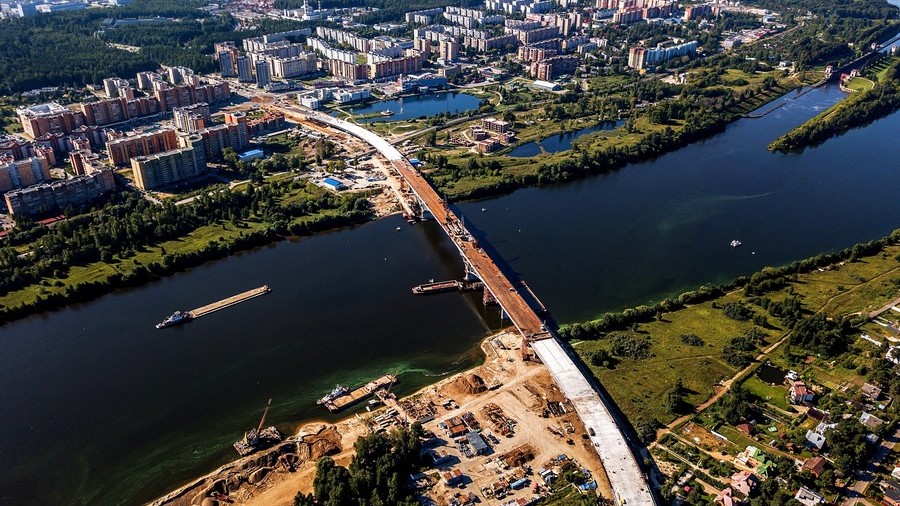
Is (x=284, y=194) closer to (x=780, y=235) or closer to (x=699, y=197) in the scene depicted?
(x=699, y=197)

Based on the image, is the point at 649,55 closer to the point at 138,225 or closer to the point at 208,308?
the point at 138,225

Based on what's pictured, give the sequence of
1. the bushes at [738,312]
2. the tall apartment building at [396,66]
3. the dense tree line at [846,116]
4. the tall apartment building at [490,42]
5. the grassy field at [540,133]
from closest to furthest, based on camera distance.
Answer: the bushes at [738,312] < the grassy field at [540,133] < the dense tree line at [846,116] < the tall apartment building at [396,66] < the tall apartment building at [490,42]

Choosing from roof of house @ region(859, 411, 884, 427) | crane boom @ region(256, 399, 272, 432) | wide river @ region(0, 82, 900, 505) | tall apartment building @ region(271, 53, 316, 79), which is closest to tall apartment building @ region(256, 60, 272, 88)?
tall apartment building @ region(271, 53, 316, 79)

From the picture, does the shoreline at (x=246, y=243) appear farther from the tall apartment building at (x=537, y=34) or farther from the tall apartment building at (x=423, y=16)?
the tall apartment building at (x=423, y=16)

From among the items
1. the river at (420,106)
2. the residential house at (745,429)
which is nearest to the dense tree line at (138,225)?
the river at (420,106)

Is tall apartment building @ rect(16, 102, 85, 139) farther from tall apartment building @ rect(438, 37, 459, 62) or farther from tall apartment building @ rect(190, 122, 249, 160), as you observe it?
tall apartment building @ rect(438, 37, 459, 62)
